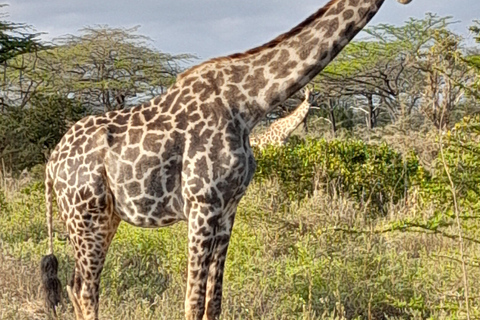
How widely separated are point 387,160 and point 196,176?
271 inches

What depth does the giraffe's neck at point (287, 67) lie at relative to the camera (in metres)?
4.29

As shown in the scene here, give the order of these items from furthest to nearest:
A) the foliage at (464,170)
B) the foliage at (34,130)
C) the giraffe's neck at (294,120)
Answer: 1. the giraffe's neck at (294,120)
2. the foliage at (34,130)
3. the foliage at (464,170)

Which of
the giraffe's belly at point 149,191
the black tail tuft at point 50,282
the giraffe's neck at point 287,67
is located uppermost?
the giraffe's neck at point 287,67

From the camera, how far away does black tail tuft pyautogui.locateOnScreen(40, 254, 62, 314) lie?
483 cm

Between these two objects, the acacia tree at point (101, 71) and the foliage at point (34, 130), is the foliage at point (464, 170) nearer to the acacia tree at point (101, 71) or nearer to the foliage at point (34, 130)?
the foliage at point (34, 130)

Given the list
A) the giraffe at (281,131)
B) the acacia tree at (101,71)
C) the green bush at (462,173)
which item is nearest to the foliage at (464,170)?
the green bush at (462,173)

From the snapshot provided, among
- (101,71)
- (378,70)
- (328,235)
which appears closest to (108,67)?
(101,71)

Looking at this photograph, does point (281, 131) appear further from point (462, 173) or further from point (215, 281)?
point (215, 281)

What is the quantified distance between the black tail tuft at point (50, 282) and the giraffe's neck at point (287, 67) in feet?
5.05

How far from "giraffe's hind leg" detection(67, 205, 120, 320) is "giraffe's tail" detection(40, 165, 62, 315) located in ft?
1.09

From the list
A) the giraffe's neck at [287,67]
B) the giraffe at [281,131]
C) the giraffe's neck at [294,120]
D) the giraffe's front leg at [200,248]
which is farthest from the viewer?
the giraffe's neck at [294,120]

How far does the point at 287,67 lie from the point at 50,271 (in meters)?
2.08

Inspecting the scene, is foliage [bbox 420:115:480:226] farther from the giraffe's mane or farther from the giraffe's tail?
the giraffe's tail

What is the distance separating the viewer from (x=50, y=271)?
4863 millimetres
